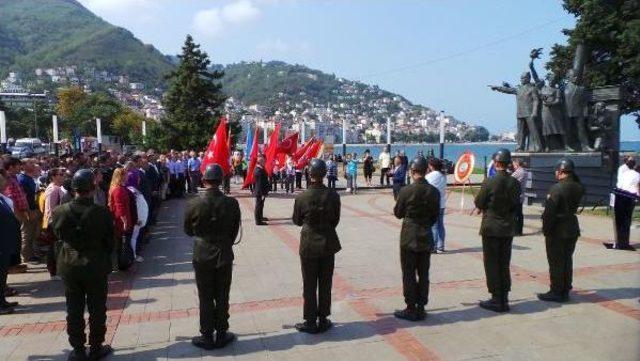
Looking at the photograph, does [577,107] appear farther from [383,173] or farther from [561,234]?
[561,234]

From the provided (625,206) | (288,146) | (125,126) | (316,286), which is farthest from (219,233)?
(125,126)

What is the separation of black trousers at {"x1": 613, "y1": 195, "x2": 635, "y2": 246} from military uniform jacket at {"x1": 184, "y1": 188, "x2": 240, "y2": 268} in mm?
8278

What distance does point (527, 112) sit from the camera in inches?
747

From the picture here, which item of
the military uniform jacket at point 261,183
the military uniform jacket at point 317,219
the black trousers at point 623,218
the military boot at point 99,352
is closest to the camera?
the military boot at point 99,352

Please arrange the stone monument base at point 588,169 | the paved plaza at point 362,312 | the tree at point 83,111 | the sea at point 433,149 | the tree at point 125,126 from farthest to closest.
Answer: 1. the tree at point 125,126
2. the tree at point 83,111
3. the sea at point 433,149
4. the stone monument base at point 588,169
5. the paved plaza at point 362,312

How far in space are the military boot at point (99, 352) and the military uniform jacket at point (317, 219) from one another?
7.62ft

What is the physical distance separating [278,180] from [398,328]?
A: 766 inches

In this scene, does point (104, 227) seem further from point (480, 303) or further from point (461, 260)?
point (461, 260)

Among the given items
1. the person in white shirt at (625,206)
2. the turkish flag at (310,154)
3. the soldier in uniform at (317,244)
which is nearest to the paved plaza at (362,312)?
the soldier in uniform at (317,244)

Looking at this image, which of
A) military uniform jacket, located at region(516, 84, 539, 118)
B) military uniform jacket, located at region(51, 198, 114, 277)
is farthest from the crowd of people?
military uniform jacket, located at region(516, 84, 539, 118)

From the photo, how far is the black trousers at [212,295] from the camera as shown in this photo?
18.7 feet

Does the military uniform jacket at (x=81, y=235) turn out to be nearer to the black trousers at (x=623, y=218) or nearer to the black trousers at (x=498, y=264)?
the black trousers at (x=498, y=264)

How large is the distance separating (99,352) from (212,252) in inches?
60.6

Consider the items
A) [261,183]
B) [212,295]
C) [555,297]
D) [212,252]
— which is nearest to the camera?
[212,252]
